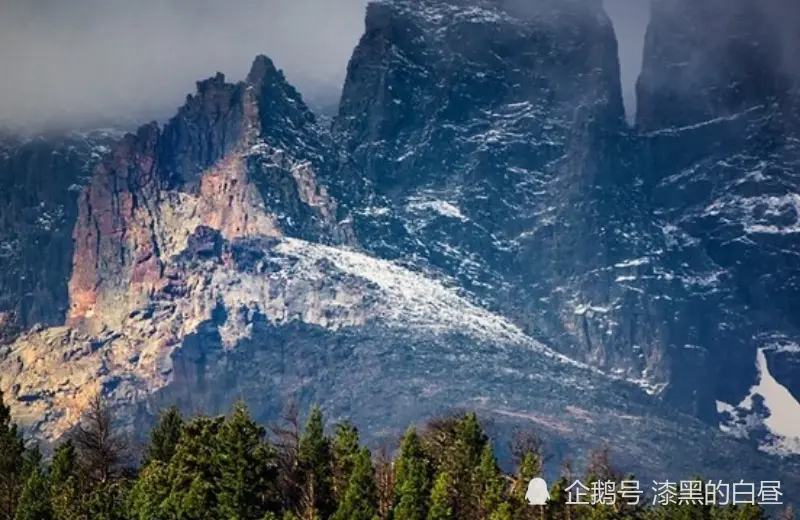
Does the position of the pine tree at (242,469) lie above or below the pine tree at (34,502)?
above

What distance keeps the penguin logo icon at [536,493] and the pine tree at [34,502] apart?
4453 cm

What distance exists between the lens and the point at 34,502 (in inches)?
7564

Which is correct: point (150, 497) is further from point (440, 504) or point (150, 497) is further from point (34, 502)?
point (440, 504)

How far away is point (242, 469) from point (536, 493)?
89.6ft

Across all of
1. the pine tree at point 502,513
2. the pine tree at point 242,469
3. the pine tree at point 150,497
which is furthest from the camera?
the pine tree at point 242,469

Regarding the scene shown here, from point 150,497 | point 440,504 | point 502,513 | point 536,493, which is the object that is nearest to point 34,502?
point 150,497

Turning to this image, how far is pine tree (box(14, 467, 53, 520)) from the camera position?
19012 centimetres

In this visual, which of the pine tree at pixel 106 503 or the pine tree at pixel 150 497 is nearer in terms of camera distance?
the pine tree at pixel 106 503

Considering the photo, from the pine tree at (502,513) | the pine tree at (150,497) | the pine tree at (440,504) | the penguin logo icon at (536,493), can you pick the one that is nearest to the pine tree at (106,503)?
the pine tree at (150,497)

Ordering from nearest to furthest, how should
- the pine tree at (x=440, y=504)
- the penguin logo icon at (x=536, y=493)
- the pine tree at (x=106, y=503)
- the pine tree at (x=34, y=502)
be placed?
the pine tree at (x=106, y=503) < the pine tree at (x=34, y=502) < the penguin logo icon at (x=536, y=493) < the pine tree at (x=440, y=504)

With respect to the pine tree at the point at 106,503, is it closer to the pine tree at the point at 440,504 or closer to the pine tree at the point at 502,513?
the pine tree at the point at 440,504

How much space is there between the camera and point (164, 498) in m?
191

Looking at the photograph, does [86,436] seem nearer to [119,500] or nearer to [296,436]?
[119,500]

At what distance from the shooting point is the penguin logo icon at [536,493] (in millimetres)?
191125
